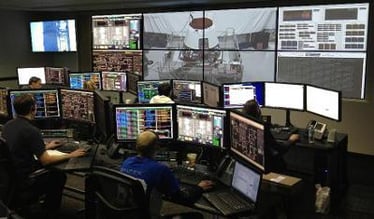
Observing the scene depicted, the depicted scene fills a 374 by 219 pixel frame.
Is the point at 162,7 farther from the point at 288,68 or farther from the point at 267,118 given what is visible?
the point at 267,118

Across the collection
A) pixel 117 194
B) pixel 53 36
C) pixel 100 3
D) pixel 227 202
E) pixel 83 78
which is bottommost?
pixel 227 202

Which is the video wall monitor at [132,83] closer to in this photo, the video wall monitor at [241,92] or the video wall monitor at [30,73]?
the video wall monitor at [241,92]

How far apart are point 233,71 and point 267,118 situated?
2.07 m

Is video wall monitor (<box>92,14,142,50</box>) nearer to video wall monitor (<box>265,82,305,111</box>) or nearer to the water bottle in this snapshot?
video wall monitor (<box>265,82,305,111</box>)

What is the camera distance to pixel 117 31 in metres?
7.67

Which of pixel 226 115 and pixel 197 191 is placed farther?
pixel 226 115

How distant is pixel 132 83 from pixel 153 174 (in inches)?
144

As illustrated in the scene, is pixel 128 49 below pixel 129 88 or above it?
above

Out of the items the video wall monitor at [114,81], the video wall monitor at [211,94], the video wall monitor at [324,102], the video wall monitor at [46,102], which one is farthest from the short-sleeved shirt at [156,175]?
the video wall monitor at [114,81]

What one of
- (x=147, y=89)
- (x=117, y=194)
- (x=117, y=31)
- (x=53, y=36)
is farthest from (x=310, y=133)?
(x=53, y=36)

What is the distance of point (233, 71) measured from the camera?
6371 millimetres

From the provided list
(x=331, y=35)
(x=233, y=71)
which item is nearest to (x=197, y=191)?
(x=331, y=35)

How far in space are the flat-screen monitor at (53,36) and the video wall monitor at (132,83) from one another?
2.64 metres

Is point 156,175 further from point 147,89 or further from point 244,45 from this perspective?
point 244,45
